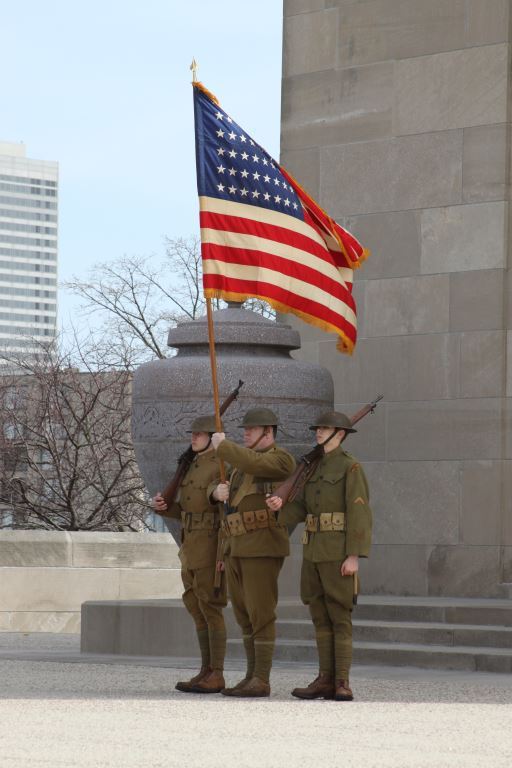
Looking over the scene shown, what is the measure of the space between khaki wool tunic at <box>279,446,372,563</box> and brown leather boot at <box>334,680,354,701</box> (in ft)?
2.35

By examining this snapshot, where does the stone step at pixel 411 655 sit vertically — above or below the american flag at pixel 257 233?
below

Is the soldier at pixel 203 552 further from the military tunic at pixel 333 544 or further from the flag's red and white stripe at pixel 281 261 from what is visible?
the flag's red and white stripe at pixel 281 261

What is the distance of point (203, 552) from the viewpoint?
10820mm

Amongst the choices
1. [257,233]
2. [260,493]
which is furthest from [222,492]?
[257,233]

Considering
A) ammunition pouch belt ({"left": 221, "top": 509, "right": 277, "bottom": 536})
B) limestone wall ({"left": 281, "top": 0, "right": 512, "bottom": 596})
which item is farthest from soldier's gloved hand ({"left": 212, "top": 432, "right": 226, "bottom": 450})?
limestone wall ({"left": 281, "top": 0, "right": 512, "bottom": 596})

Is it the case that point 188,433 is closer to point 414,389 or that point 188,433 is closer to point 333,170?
point 414,389

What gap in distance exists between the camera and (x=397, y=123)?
1652 centimetres

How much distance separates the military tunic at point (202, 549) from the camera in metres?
10.8

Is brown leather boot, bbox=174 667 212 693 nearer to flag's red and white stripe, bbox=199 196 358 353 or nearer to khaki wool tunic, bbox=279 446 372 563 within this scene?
khaki wool tunic, bbox=279 446 372 563

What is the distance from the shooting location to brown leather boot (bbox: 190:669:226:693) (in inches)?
413

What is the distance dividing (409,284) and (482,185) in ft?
3.76

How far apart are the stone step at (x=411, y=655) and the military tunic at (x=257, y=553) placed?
2041 millimetres

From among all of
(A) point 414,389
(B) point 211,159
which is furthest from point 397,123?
(B) point 211,159

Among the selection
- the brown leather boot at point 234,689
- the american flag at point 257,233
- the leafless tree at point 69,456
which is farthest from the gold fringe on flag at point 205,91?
the leafless tree at point 69,456
